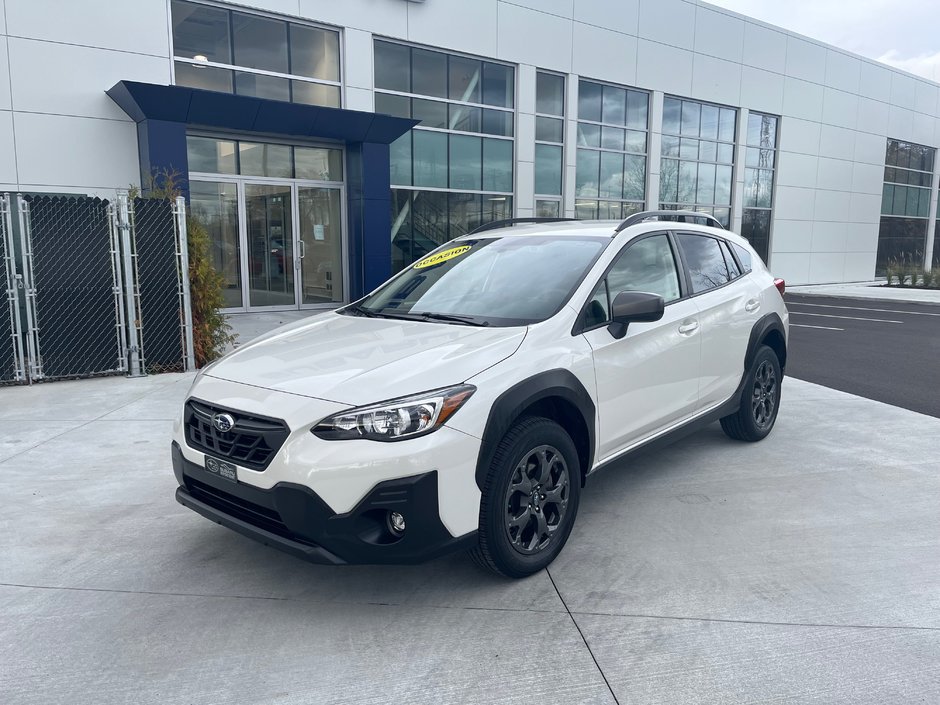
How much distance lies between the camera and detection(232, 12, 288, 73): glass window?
43.7 ft

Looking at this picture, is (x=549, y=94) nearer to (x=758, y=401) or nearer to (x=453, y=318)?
(x=758, y=401)

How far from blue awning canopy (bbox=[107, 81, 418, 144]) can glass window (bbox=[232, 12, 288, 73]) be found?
135cm

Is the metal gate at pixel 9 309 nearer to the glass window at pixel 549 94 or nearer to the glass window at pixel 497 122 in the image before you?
the glass window at pixel 497 122

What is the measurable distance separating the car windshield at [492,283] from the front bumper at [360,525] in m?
1.19

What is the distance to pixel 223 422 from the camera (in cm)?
328

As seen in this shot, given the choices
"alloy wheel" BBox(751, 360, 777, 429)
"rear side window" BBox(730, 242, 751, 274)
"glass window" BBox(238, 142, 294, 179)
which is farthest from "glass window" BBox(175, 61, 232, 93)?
"alloy wheel" BBox(751, 360, 777, 429)

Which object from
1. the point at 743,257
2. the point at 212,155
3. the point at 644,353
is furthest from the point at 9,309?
the point at 743,257

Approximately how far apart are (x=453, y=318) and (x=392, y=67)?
12816mm

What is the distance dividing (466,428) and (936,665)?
207cm

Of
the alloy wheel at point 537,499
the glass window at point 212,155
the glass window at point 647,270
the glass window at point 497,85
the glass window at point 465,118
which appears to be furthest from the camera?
the glass window at point 497,85

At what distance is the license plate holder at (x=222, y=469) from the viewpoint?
3.23m

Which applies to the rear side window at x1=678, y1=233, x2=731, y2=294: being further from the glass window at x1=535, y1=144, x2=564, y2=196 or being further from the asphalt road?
the glass window at x1=535, y1=144, x2=564, y2=196

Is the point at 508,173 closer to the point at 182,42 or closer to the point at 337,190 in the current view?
the point at 337,190

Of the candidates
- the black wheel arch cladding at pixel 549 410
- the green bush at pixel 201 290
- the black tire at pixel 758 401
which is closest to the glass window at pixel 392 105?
the green bush at pixel 201 290
